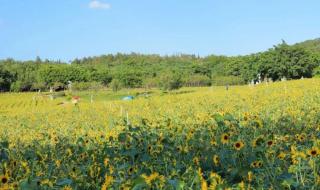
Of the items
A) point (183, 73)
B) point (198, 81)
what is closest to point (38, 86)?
point (183, 73)

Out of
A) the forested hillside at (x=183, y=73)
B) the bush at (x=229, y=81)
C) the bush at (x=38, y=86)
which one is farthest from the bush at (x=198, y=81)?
the bush at (x=38, y=86)

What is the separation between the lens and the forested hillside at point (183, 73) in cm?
6900

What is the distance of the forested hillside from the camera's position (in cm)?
6900

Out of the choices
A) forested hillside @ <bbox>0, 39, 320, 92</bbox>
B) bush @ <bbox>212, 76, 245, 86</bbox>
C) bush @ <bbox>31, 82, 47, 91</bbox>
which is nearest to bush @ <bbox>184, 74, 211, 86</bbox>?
forested hillside @ <bbox>0, 39, 320, 92</bbox>

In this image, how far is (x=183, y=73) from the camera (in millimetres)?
109562

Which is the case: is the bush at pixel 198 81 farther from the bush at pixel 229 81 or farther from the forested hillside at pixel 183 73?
the bush at pixel 229 81

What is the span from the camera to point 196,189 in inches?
91.4

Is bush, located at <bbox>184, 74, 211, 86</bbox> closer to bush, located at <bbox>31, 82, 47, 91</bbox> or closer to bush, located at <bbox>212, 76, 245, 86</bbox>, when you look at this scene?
bush, located at <bbox>212, 76, 245, 86</bbox>

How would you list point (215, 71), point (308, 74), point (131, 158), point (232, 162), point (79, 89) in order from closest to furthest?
point (232, 162) < point (131, 158) < point (308, 74) < point (79, 89) < point (215, 71)

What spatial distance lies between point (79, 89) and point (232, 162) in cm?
9631

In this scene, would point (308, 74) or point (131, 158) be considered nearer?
point (131, 158)

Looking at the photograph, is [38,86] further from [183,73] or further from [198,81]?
[198,81]

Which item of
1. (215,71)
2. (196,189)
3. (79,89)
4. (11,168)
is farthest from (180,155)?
(215,71)

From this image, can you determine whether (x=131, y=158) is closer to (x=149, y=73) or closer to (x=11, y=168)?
(x=11, y=168)
